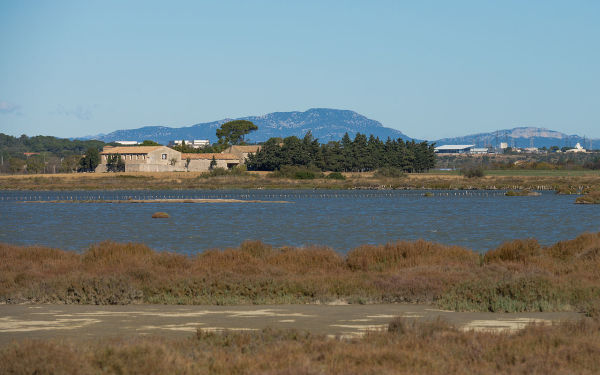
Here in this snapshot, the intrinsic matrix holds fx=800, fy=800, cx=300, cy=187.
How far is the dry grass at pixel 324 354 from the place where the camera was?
10.6 m

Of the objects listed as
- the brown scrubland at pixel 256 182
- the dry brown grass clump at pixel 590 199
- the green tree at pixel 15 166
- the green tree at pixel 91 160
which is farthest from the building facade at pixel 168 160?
the dry brown grass clump at pixel 590 199

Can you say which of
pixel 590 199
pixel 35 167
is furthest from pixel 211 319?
pixel 35 167

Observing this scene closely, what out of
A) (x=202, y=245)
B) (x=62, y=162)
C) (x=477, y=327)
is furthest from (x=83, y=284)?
(x=62, y=162)

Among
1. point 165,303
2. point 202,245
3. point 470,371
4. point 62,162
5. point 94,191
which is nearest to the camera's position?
point 470,371

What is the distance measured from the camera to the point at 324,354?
1159cm

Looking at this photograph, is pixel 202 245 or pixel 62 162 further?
pixel 62 162

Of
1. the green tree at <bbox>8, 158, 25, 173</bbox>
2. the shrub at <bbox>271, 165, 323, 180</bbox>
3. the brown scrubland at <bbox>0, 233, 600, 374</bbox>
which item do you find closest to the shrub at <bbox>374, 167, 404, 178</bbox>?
the shrub at <bbox>271, 165, 323, 180</bbox>

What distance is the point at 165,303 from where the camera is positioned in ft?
62.8

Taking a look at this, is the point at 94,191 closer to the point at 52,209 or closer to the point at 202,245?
the point at 52,209

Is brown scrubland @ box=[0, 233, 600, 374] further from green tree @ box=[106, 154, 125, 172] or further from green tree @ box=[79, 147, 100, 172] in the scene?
green tree @ box=[79, 147, 100, 172]

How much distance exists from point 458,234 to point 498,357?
4000cm

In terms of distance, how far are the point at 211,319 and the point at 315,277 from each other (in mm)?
5351

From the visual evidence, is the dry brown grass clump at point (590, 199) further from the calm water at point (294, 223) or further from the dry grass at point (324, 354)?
the dry grass at point (324, 354)

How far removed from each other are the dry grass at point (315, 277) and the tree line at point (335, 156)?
124 meters
